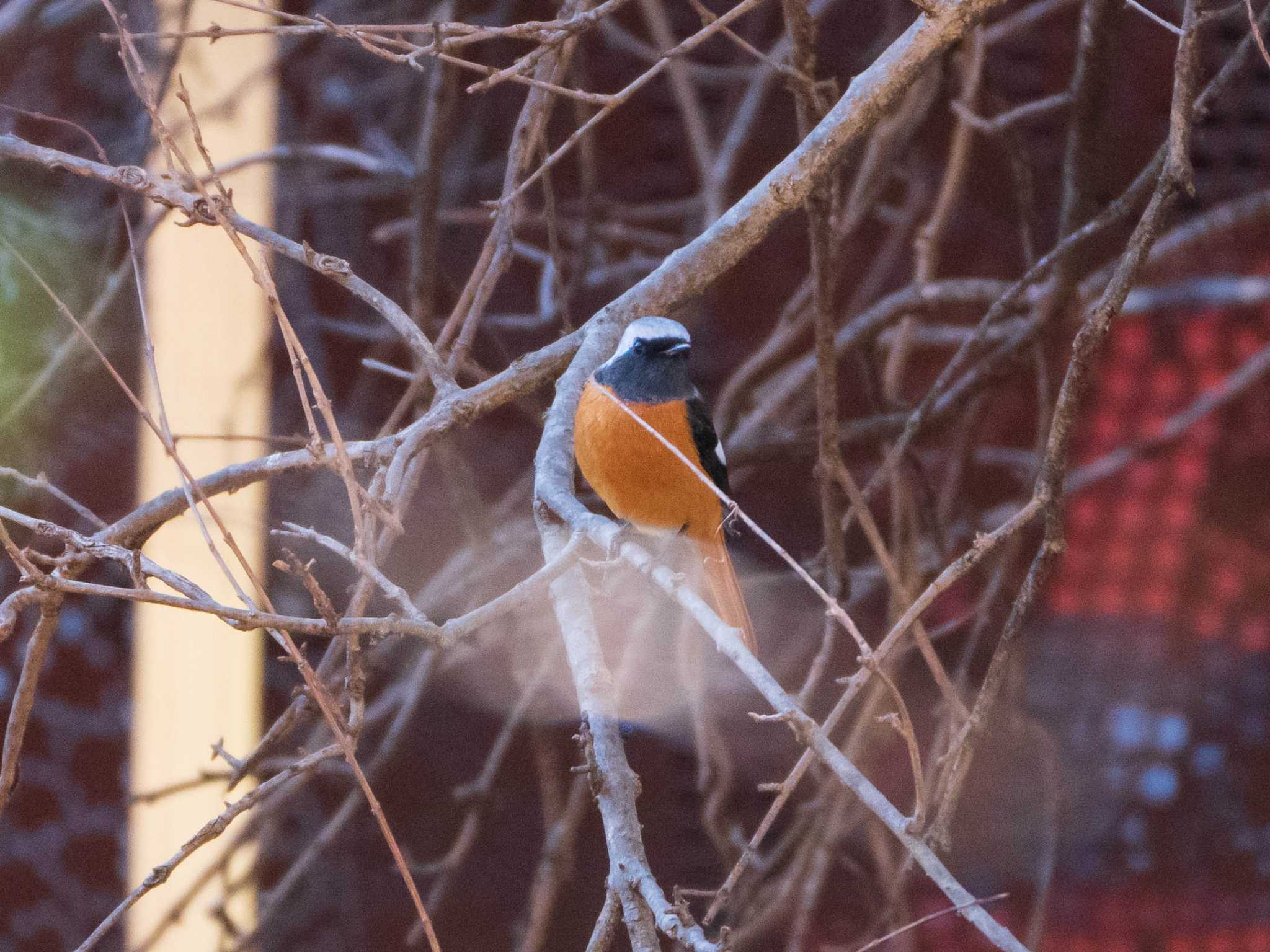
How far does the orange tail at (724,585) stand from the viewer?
277 centimetres

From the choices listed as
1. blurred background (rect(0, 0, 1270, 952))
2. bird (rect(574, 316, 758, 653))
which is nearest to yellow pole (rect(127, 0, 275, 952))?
blurred background (rect(0, 0, 1270, 952))

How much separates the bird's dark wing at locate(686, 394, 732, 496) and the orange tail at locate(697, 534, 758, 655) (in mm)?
206

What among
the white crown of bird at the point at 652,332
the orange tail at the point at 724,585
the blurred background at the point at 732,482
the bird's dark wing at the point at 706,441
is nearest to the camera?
the white crown of bird at the point at 652,332

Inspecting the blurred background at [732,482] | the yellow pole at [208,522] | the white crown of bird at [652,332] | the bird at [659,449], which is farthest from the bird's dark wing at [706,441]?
the yellow pole at [208,522]

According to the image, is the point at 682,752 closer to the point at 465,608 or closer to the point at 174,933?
the point at 465,608

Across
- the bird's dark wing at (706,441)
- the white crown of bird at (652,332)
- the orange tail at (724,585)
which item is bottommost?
the orange tail at (724,585)

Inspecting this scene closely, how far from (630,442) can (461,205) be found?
188 cm

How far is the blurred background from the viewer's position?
338 cm

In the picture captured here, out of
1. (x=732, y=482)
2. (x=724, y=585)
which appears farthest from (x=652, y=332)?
(x=732, y=482)

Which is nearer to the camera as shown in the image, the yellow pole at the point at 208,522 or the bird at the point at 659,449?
the bird at the point at 659,449

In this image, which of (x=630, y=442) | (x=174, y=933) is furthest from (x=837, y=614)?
(x=174, y=933)

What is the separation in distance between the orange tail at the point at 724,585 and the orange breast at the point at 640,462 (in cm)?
14

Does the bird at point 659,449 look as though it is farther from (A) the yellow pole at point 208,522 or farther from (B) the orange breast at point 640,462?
(A) the yellow pole at point 208,522

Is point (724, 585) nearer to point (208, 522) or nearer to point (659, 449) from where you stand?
point (659, 449)
